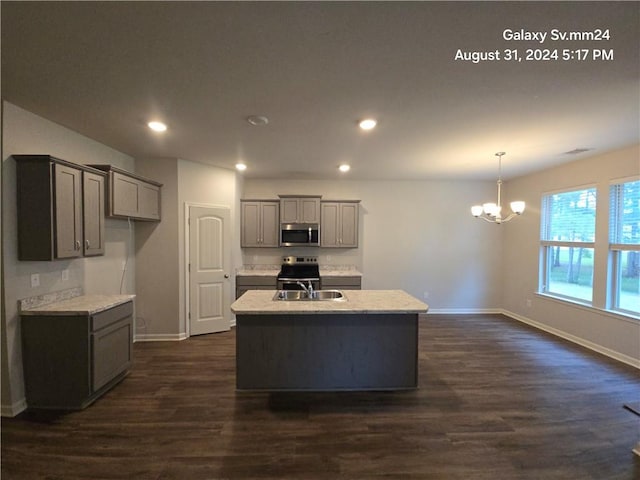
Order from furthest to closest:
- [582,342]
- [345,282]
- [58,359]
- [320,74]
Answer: [345,282] → [582,342] → [58,359] → [320,74]

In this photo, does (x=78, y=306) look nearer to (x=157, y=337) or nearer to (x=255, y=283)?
(x=157, y=337)

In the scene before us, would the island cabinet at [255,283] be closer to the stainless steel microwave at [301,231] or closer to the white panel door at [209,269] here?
the white panel door at [209,269]

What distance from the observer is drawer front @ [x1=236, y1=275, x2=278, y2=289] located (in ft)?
16.3

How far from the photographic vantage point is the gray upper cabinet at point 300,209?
5.29 meters

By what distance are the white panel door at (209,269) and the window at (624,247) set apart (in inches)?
212

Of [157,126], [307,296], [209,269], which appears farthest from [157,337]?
[157,126]

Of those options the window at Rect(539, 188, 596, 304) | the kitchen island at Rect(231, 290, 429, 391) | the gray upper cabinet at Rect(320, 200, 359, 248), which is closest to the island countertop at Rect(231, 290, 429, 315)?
the kitchen island at Rect(231, 290, 429, 391)

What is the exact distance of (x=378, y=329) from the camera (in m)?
2.79

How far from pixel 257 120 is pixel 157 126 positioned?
1.04m

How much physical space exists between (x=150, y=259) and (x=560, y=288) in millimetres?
6346

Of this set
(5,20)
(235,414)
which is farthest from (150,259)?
(5,20)

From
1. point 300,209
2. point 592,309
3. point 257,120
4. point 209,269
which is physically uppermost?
point 257,120

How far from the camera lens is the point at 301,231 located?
5.33m

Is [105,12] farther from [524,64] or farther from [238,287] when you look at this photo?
[238,287]
